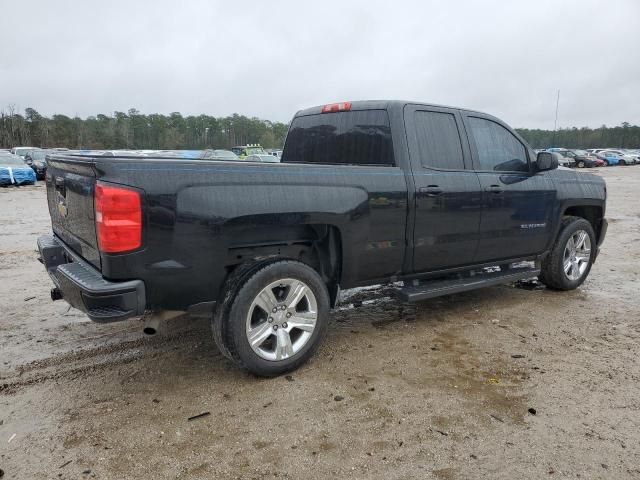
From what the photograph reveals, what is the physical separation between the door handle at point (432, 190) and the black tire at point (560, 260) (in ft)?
6.88

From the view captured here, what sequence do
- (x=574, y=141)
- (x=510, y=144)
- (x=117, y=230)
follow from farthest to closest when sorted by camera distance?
1. (x=574, y=141)
2. (x=510, y=144)
3. (x=117, y=230)

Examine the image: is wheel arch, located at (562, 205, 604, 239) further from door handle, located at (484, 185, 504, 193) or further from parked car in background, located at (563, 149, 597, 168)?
parked car in background, located at (563, 149, 597, 168)

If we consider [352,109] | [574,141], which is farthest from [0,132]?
[574,141]

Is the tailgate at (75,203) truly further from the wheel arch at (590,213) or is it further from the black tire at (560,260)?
the wheel arch at (590,213)

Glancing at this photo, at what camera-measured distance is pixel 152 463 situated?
256 centimetres

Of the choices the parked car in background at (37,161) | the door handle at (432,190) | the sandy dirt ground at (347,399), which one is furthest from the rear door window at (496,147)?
the parked car in background at (37,161)

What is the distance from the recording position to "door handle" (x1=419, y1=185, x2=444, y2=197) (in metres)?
4.10

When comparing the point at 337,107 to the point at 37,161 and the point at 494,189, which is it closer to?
the point at 494,189

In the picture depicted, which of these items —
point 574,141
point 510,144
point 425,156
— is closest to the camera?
point 425,156

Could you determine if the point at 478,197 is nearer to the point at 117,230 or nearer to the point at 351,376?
the point at 351,376

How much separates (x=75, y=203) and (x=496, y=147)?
3.79 meters

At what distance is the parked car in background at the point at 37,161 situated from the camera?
2567 centimetres

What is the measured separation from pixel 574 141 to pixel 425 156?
10837 cm

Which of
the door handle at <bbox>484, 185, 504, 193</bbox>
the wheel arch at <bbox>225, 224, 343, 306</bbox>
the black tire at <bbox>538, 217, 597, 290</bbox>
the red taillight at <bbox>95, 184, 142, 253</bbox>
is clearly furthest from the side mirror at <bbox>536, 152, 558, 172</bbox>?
the red taillight at <bbox>95, 184, 142, 253</bbox>
